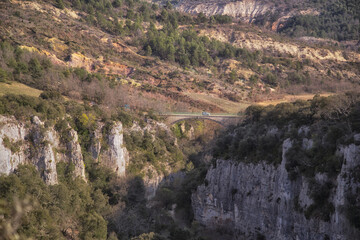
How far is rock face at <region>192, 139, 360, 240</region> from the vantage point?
21.4 metres

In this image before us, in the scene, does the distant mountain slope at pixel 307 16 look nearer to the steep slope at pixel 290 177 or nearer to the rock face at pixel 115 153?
the rock face at pixel 115 153

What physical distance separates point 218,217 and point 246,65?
3352 inches

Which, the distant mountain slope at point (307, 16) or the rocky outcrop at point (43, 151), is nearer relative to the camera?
the rocky outcrop at point (43, 151)

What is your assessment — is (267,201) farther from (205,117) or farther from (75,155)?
(205,117)

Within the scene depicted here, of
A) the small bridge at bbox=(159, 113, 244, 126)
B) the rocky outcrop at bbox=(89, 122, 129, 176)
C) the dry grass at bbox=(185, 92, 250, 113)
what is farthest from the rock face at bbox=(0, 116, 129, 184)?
the dry grass at bbox=(185, 92, 250, 113)

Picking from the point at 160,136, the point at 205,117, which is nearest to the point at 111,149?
the point at 160,136

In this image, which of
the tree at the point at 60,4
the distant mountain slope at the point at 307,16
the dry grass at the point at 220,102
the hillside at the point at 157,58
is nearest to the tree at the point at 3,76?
the hillside at the point at 157,58

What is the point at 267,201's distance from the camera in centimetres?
2891

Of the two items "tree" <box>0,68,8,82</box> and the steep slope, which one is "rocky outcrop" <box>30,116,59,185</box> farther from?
"tree" <box>0,68,8,82</box>

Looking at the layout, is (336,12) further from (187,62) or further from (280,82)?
(187,62)

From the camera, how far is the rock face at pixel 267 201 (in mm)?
21406

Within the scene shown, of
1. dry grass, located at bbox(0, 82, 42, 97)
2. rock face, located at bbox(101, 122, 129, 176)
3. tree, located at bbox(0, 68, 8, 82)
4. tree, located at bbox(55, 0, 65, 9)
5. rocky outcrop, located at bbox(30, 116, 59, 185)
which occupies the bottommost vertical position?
rock face, located at bbox(101, 122, 129, 176)

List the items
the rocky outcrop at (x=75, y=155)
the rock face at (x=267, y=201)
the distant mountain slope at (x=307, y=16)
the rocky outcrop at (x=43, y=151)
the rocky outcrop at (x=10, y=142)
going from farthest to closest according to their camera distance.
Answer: the distant mountain slope at (x=307, y=16) < the rocky outcrop at (x=75, y=155) < the rocky outcrop at (x=43, y=151) < the rocky outcrop at (x=10, y=142) < the rock face at (x=267, y=201)

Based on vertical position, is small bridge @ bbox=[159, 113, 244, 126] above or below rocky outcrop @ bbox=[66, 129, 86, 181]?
below
